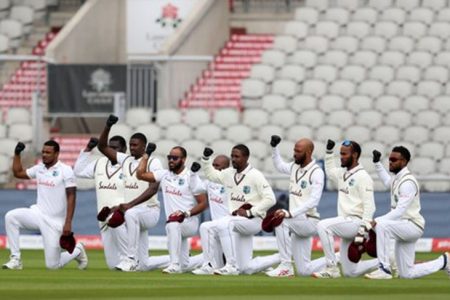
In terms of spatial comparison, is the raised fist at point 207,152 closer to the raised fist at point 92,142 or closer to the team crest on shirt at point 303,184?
the team crest on shirt at point 303,184

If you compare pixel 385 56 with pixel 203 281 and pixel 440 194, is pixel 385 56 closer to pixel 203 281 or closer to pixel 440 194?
pixel 440 194

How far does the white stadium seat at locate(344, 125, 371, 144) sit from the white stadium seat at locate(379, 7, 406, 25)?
3.73 meters

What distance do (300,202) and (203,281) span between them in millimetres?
2124

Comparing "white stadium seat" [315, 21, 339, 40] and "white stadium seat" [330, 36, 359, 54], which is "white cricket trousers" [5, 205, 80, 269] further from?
"white stadium seat" [315, 21, 339, 40]

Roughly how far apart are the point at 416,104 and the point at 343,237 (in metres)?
12.6

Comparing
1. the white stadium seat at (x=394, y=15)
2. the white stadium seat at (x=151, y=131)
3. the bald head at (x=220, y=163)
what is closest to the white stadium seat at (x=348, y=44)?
the white stadium seat at (x=394, y=15)

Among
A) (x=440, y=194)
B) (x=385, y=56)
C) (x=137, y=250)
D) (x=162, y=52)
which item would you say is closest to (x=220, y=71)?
(x=162, y=52)

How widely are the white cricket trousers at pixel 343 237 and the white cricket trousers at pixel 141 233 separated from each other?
8.46 feet

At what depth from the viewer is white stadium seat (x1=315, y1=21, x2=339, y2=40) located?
36.9m

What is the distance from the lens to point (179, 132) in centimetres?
3469

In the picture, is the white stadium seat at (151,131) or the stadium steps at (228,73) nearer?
the white stadium seat at (151,131)

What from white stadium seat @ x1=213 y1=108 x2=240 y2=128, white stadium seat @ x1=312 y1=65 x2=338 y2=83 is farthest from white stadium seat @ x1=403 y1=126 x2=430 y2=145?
white stadium seat @ x1=213 y1=108 x2=240 y2=128

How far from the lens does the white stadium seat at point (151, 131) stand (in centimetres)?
3469

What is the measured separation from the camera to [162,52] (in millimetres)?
37031
